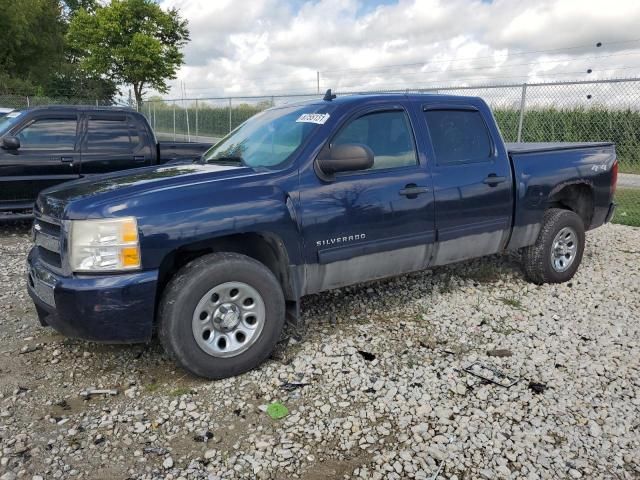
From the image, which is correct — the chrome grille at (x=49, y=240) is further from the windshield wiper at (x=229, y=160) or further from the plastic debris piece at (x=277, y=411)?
the plastic debris piece at (x=277, y=411)

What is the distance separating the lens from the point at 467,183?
14.7 feet

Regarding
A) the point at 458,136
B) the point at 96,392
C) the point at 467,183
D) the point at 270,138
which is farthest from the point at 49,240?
the point at 458,136

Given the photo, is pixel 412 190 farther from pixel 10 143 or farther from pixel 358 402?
pixel 10 143

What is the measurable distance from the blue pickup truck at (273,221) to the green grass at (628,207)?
4.62m

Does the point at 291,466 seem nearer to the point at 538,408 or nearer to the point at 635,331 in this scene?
the point at 538,408

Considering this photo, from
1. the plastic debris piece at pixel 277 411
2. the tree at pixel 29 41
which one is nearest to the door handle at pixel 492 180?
the plastic debris piece at pixel 277 411

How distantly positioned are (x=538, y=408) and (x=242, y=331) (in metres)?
1.92

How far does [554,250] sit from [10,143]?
279 inches

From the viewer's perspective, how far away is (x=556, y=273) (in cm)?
547

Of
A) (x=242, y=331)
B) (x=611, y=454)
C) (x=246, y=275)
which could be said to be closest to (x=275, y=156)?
(x=246, y=275)

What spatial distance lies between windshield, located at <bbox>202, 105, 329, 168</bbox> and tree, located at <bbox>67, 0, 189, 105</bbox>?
83.9 ft

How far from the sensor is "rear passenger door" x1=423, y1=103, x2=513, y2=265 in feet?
14.4

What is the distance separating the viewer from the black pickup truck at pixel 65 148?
7.38 m

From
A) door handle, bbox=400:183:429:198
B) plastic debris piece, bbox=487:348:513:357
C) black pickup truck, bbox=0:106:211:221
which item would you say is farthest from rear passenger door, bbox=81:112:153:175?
plastic debris piece, bbox=487:348:513:357
